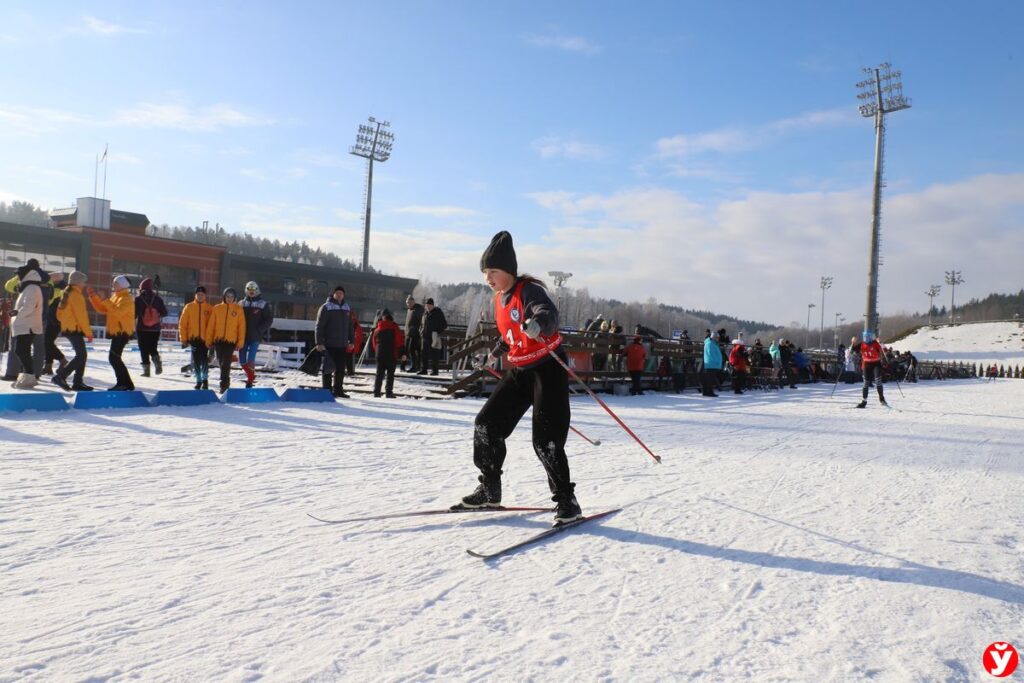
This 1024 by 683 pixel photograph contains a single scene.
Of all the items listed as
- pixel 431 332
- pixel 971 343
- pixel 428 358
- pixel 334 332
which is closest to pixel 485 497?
pixel 334 332

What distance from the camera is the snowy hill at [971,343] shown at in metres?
77.9

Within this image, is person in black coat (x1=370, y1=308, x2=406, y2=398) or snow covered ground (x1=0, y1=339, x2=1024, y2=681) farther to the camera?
person in black coat (x1=370, y1=308, x2=406, y2=398)

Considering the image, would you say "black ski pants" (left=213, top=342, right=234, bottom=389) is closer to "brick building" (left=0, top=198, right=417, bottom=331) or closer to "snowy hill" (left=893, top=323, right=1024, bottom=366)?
"brick building" (left=0, top=198, right=417, bottom=331)

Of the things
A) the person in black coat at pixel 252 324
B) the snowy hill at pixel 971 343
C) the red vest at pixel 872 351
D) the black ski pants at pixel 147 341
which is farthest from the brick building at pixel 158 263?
the snowy hill at pixel 971 343

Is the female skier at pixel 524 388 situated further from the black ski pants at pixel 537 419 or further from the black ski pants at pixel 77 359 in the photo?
the black ski pants at pixel 77 359

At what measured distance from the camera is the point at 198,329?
Result: 10469 millimetres

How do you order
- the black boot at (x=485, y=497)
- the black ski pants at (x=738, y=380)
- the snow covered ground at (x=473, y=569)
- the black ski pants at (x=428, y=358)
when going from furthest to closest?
1. the black ski pants at (x=738, y=380)
2. the black ski pants at (x=428, y=358)
3. the black boot at (x=485, y=497)
4. the snow covered ground at (x=473, y=569)

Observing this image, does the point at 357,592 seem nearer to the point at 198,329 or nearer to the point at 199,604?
the point at 199,604

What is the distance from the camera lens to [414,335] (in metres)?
16.0

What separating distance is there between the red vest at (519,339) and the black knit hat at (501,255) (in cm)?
13

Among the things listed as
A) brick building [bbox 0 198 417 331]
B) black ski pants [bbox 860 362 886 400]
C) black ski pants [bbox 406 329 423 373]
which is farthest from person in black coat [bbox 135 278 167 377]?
brick building [bbox 0 198 417 331]

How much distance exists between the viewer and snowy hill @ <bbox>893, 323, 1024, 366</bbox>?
77.9 meters

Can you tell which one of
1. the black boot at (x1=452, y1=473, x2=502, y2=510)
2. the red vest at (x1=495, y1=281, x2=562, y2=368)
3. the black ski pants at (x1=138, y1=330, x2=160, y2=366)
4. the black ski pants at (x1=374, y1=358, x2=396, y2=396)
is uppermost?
the red vest at (x1=495, y1=281, x2=562, y2=368)

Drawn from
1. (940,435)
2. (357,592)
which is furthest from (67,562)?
(940,435)
